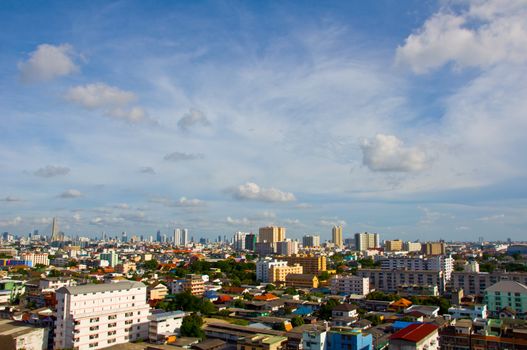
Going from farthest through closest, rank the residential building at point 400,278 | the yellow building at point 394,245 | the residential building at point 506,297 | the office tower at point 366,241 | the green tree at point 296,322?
the office tower at point 366,241 → the yellow building at point 394,245 → the residential building at point 400,278 → the residential building at point 506,297 → the green tree at point 296,322

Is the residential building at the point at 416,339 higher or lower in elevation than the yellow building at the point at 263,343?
higher

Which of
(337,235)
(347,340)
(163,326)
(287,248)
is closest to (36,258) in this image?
(287,248)

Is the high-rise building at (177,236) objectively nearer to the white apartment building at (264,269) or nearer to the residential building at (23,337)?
the white apartment building at (264,269)

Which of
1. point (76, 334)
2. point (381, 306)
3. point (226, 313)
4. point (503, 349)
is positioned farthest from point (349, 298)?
point (76, 334)

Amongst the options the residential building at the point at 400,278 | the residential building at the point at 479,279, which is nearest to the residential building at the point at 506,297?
the residential building at the point at 479,279

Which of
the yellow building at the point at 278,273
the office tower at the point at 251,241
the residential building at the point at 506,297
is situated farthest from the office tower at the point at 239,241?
the residential building at the point at 506,297

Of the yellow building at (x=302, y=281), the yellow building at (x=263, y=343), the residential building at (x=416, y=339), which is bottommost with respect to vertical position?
the yellow building at (x=302, y=281)

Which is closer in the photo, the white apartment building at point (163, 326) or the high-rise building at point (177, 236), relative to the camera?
the white apartment building at point (163, 326)

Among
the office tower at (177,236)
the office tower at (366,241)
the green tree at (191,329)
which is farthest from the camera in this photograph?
the office tower at (177,236)
